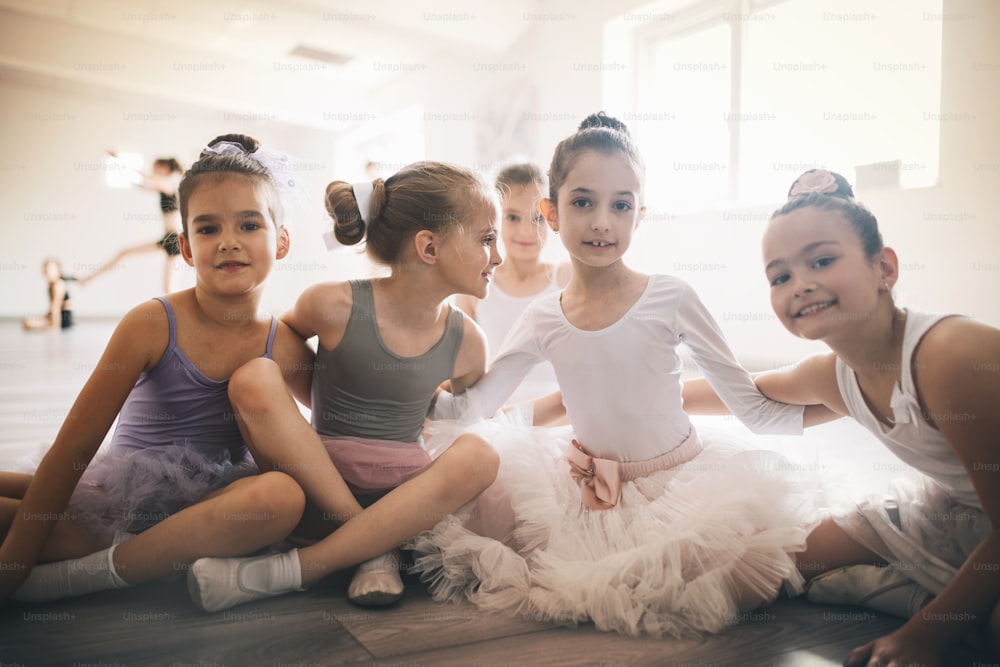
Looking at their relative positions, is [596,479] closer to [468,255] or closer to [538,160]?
[468,255]

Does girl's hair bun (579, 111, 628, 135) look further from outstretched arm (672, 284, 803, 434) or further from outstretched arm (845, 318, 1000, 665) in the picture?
outstretched arm (845, 318, 1000, 665)

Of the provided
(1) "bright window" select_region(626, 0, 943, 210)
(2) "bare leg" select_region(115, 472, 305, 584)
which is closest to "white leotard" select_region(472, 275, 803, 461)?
(2) "bare leg" select_region(115, 472, 305, 584)

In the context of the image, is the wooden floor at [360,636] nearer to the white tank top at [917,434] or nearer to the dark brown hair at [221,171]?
the white tank top at [917,434]

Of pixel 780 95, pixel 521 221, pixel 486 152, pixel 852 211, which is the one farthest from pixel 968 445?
pixel 486 152

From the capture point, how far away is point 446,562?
3.70ft

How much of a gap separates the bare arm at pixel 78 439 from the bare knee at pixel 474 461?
55 centimetres

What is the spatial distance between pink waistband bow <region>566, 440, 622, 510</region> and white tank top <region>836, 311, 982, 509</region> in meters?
0.41

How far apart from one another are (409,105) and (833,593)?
6.98 metres

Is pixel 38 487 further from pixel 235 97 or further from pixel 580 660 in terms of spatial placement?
pixel 235 97

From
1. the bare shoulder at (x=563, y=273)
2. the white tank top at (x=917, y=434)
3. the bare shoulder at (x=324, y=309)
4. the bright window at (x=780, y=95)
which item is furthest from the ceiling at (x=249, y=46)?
the white tank top at (x=917, y=434)

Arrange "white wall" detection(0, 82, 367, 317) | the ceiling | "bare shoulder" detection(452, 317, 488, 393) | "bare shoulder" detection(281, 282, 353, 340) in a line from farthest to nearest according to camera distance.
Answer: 1. "white wall" detection(0, 82, 367, 317)
2. the ceiling
3. "bare shoulder" detection(452, 317, 488, 393)
4. "bare shoulder" detection(281, 282, 353, 340)

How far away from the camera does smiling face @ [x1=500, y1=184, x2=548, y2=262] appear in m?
2.11

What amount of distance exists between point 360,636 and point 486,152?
529 centimetres

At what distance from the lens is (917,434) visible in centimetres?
100
